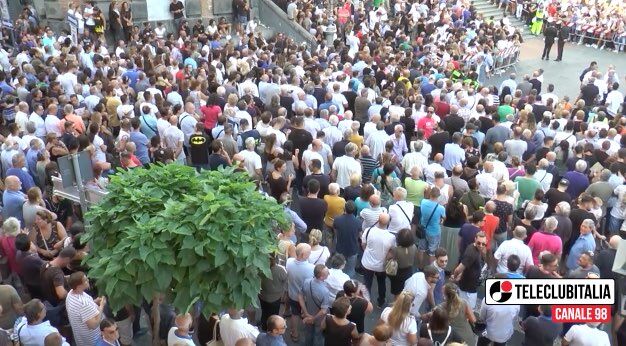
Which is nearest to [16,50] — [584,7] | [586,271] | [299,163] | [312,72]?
[312,72]

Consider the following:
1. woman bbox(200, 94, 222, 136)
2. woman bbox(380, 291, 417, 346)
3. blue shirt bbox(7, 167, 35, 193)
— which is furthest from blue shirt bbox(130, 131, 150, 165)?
woman bbox(380, 291, 417, 346)

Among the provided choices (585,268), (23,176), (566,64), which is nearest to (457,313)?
(585,268)

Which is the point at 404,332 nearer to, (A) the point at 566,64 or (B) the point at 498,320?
(B) the point at 498,320

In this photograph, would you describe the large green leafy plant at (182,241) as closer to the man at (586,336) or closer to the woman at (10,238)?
the woman at (10,238)

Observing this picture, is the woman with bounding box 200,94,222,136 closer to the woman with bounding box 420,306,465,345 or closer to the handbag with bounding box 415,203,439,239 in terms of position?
the handbag with bounding box 415,203,439,239

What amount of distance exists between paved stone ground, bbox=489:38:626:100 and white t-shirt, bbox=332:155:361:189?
13.0 m

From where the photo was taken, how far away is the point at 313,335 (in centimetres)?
756

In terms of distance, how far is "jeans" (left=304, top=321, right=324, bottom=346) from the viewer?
24.5 ft

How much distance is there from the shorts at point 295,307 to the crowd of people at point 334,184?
3 cm

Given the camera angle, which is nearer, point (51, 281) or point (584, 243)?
point (51, 281)

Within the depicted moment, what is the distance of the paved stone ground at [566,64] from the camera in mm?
22281

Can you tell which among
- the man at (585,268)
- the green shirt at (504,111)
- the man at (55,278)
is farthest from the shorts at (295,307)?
the green shirt at (504,111)

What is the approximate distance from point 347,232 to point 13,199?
4.47 m

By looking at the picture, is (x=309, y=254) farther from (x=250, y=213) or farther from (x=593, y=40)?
(x=593, y=40)
